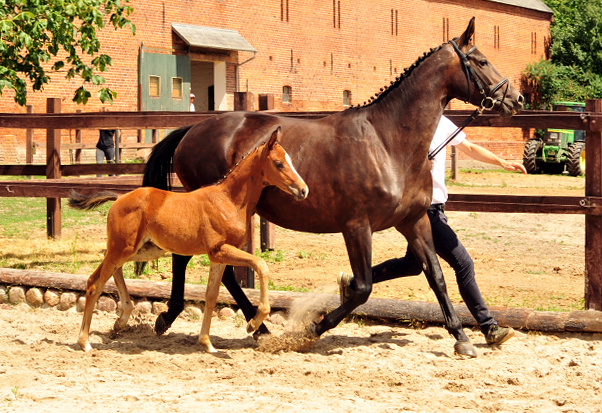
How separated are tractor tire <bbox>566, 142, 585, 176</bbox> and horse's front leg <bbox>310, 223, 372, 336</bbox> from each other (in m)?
22.9

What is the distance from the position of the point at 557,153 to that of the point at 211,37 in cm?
1322

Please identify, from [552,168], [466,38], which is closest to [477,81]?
[466,38]

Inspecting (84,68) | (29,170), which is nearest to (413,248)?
(84,68)

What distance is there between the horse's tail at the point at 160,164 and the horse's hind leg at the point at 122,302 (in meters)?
0.86

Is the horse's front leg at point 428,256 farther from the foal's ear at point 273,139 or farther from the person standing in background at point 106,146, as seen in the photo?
the person standing in background at point 106,146

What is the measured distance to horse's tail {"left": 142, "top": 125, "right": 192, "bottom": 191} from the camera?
20.3 ft

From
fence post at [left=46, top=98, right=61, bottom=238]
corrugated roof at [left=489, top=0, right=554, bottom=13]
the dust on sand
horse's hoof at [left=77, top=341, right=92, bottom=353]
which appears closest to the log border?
the dust on sand

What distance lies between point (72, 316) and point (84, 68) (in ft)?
12.7

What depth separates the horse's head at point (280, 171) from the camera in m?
4.98

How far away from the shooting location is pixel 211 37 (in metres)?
27.4

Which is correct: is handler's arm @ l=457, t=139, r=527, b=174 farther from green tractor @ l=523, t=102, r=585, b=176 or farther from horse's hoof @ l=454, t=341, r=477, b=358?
green tractor @ l=523, t=102, r=585, b=176

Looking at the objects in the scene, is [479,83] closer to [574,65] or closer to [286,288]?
[286,288]

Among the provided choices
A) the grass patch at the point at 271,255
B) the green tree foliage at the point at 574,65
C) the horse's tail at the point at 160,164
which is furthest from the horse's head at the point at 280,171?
the green tree foliage at the point at 574,65

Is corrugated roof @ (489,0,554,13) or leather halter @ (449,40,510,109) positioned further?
corrugated roof @ (489,0,554,13)
